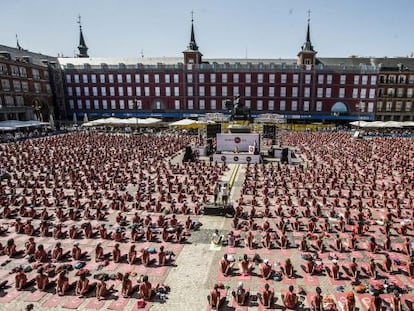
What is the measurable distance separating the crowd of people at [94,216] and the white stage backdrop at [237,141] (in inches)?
215

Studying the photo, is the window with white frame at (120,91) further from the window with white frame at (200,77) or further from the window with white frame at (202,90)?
the window with white frame at (200,77)

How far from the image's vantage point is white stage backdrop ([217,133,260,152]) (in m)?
35.8

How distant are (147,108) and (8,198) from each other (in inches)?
2065

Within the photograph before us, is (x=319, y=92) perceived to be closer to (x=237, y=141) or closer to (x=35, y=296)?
(x=237, y=141)

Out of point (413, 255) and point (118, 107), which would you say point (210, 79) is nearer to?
point (118, 107)

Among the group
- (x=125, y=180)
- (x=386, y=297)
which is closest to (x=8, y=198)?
(x=125, y=180)

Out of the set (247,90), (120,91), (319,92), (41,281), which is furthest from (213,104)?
(41,281)

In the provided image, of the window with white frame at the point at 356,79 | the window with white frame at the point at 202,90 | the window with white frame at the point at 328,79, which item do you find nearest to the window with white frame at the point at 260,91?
the window with white frame at the point at 202,90

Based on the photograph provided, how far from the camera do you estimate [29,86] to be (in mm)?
62812

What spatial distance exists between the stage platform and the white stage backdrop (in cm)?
195

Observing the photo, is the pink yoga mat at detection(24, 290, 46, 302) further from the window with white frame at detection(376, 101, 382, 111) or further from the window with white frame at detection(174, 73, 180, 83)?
the window with white frame at detection(376, 101, 382, 111)

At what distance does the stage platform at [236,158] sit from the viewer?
109ft

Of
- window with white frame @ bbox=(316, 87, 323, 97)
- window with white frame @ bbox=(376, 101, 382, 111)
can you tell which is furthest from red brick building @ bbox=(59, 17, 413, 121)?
window with white frame @ bbox=(376, 101, 382, 111)

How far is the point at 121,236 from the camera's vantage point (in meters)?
15.0
